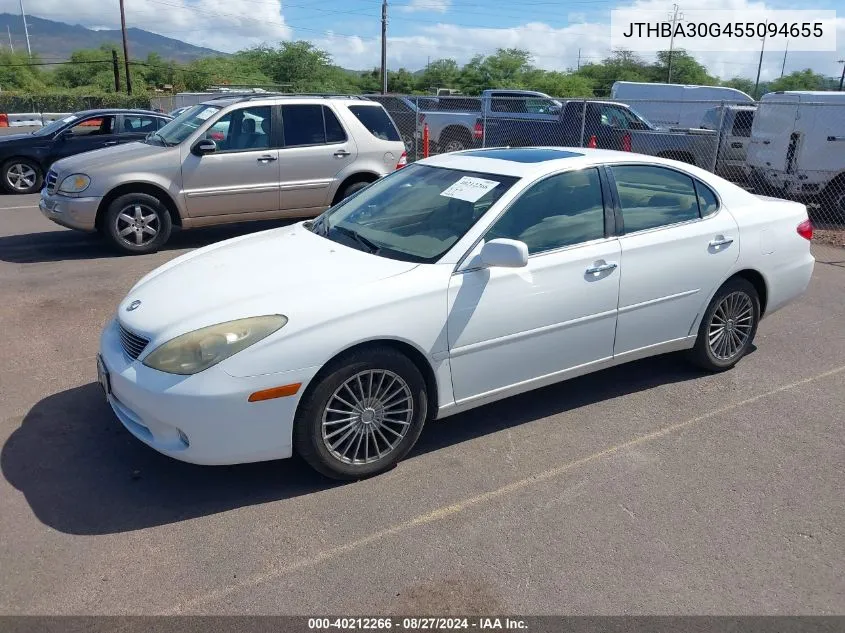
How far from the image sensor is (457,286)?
12.8ft

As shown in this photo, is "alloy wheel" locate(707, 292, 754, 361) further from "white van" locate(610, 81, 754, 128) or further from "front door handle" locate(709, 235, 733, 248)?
"white van" locate(610, 81, 754, 128)

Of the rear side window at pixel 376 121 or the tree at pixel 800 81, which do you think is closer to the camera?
the rear side window at pixel 376 121

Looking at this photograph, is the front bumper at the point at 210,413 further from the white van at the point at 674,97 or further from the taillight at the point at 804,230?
the white van at the point at 674,97

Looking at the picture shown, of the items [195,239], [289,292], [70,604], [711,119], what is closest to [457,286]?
[289,292]

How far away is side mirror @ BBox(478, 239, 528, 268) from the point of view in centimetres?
382

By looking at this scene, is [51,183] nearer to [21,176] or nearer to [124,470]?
[21,176]

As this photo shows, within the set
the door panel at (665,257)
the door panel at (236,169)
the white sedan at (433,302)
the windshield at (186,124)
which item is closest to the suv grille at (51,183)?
the windshield at (186,124)

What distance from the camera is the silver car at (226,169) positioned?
27.9ft

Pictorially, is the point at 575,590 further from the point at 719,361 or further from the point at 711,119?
the point at 711,119

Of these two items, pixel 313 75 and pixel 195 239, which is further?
pixel 313 75

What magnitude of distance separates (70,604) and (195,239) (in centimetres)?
748

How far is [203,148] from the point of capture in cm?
859

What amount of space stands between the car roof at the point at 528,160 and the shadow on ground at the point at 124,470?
1.49m

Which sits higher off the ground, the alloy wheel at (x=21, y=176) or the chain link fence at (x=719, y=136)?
the chain link fence at (x=719, y=136)
